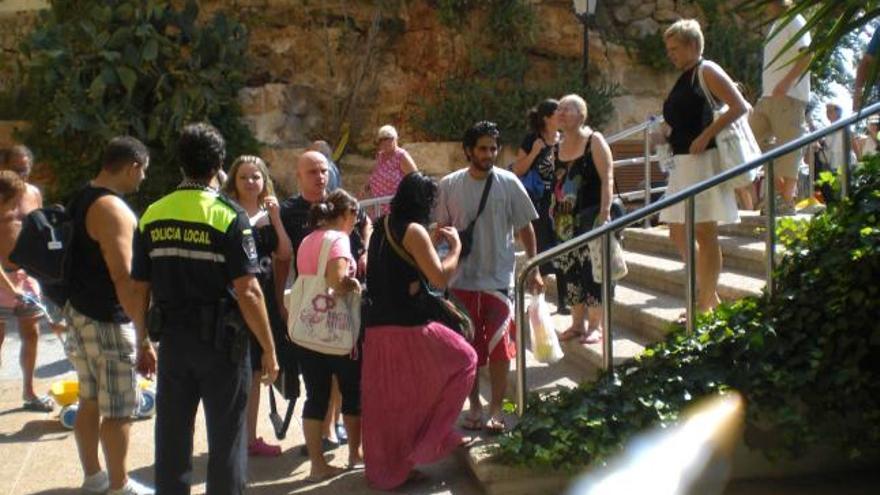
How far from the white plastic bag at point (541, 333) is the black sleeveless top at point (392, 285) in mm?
762

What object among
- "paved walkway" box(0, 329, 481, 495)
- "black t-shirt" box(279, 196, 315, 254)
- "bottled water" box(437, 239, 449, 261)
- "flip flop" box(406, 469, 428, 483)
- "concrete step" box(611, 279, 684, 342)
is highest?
"black t-shirt" box(279, 196, 315, 254)

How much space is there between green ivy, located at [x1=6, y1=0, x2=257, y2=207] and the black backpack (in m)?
8.56

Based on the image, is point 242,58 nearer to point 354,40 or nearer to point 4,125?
point 354,40

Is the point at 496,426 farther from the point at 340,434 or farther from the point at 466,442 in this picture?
the point at 340,434

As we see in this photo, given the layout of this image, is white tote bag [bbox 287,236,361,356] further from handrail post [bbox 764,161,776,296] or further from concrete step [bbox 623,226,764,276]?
concrete step [bbox 623,226,764,276]

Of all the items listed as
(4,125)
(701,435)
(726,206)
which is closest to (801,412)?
(701,435)

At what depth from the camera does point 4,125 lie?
1460 cm

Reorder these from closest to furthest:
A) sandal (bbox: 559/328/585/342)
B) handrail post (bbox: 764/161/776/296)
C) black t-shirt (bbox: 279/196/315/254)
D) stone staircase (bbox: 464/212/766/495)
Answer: stone staircase (bbox: 464/212/766/495), handrail post (bbox: 764/161/776/296), black t-shirt (bbox: 279/196/315/254), sandal (bbox: 559/328/585/342)

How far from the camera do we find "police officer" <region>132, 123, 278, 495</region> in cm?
446

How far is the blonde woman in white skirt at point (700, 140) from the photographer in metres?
6.16

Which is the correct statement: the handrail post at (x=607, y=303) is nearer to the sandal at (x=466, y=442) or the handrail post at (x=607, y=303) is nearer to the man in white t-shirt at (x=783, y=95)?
the sandal at (x=466, y=442)

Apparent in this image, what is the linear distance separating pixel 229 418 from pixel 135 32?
1057 cm

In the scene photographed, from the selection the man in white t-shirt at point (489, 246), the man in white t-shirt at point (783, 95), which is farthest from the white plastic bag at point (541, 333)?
the man in white t-shirt at point (783, 95)

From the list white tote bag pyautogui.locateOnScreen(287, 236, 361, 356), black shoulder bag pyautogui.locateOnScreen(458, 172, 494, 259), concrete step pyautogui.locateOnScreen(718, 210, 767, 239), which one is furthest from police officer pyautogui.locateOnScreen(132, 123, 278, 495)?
concrete step pyautogui.locateOnScreen(718, 210, 767, 239)
